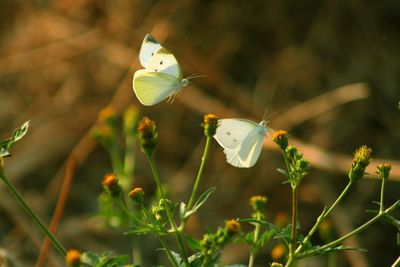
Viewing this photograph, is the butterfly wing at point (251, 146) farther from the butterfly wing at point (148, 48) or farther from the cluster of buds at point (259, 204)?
the butterfly wing at point (148, 48)

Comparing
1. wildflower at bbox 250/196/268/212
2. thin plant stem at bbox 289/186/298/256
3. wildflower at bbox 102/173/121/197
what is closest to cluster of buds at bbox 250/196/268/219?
wildflower at bbox 250/196/268/212

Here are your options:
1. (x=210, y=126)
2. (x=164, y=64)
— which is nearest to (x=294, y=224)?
(x=210, y=126)

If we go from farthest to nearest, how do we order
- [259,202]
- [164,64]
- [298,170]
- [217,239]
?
1. [164,64]
2. [259,202]
3. [298,170]
4. [217,239]

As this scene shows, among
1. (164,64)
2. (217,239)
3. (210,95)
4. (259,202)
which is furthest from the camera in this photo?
(210,95)

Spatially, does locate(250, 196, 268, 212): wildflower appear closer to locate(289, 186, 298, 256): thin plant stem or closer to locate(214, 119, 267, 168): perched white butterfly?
locate(214, 119, 267, 168): perched white butterfly

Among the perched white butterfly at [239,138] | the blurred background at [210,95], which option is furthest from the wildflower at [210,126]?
the blurred background at [210,95]

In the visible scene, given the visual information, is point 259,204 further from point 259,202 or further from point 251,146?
point 251,146

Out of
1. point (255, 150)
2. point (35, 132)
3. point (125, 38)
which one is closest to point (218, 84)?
point (125, 38)
